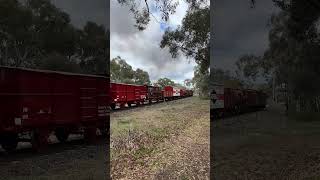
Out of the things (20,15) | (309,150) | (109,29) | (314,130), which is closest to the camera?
(109,29)

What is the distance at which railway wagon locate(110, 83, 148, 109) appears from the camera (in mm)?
25622

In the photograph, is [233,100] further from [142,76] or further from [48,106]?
[142,76]

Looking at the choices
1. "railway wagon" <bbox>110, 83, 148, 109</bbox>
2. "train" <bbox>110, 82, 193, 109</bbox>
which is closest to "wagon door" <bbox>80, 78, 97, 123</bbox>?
"train" <bbox>110, 82, 193, 109</bbox>

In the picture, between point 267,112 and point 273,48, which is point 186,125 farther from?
point 273,48

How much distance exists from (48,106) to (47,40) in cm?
435

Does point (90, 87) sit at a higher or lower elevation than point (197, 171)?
higher

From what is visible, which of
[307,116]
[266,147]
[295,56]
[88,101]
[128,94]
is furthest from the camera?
[128,94]

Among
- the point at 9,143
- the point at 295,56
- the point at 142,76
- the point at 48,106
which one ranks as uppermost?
the point at 295,56

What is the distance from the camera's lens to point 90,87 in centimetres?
1294

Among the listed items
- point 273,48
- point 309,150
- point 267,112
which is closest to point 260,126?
point 267,112

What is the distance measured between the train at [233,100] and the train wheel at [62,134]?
15.1 feet

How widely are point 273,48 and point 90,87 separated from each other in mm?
7129

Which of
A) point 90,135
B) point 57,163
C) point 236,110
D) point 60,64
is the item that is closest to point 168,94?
point 236,110

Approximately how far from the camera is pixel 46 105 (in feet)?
36.9
